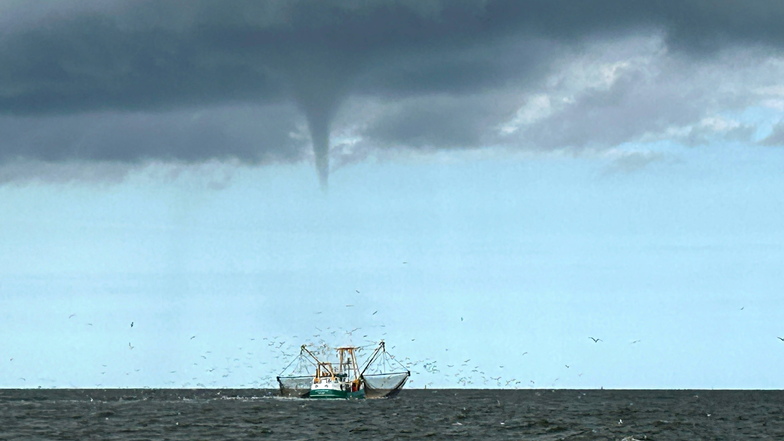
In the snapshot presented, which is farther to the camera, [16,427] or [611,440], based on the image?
[16,427]

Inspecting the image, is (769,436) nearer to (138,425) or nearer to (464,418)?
(464,418)

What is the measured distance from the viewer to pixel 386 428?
392 ft

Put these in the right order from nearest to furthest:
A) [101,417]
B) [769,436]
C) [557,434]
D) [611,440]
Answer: [611,440], [557,434], [769,436], [101,417]

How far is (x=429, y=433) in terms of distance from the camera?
111m

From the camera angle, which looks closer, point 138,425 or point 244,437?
point 244,437

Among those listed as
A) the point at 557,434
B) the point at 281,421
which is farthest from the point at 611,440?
the point at 281,421

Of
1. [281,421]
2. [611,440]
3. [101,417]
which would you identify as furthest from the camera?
[101,417]

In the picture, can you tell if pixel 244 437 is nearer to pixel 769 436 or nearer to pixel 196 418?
pixel 196 418

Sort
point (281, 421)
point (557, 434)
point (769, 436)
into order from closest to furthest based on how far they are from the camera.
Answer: point (557, 434)
point (769, 436)
point (281, 421)

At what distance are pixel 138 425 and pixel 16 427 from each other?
1349 centimetres

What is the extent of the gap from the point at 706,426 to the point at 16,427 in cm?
8595

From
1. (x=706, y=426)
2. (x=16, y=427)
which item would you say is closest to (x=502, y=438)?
(x=706, y=426)

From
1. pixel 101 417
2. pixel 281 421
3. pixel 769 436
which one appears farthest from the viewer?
pixel 101 417

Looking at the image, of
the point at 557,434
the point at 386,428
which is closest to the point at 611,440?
the point at 557,434
